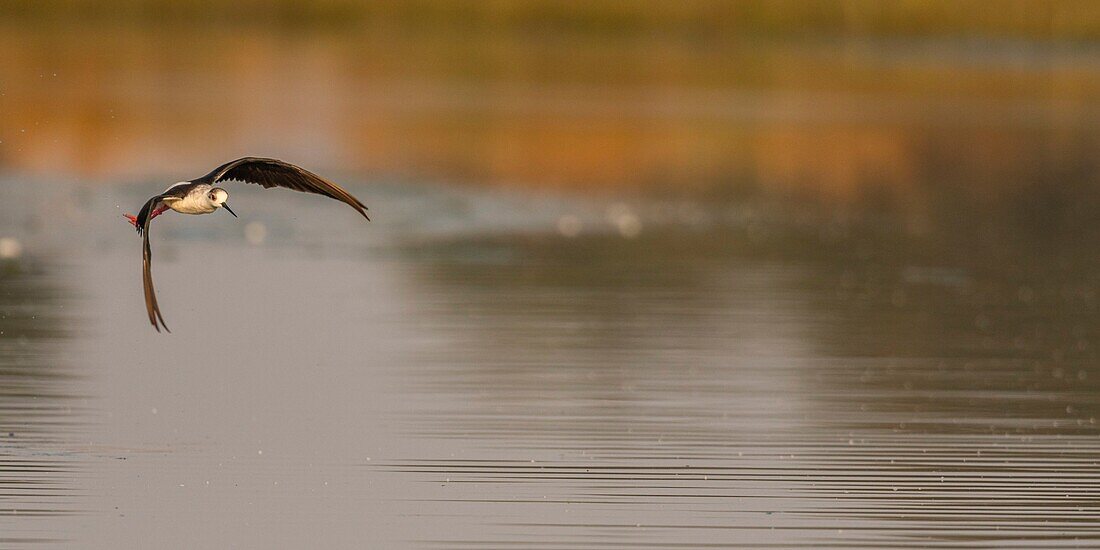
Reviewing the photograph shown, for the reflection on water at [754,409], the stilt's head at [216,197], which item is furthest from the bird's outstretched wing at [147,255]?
the reflection on water at [754,409]

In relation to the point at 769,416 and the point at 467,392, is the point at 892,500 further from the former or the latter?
the point at 467,392

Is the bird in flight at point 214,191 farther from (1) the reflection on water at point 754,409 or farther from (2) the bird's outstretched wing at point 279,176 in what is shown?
(1) the reflection on water at point 754,409

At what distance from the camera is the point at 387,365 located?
1612cm

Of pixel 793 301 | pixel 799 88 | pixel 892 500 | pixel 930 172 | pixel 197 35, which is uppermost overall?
pixel 197 35

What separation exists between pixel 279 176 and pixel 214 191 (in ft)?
2.29

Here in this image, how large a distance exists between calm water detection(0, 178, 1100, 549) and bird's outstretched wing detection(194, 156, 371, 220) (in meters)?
1.58

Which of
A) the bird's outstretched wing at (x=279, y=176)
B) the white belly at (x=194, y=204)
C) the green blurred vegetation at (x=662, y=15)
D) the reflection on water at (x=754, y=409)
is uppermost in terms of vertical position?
the green blurred vegetation at (x=662, y=15)

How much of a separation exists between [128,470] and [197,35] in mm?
67545

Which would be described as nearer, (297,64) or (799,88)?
(799,88)

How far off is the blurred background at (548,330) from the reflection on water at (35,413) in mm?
35

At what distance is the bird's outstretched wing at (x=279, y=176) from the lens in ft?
36.1

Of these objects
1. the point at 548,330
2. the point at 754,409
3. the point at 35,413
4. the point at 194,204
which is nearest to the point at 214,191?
the point at 194,204

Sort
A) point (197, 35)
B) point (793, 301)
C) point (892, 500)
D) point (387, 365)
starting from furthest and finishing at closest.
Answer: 1. point (197, 35)
2. point (793, 301)
3. point (387, 365)
4. point (892, 500)

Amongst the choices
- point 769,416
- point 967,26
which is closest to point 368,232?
point 769,416
